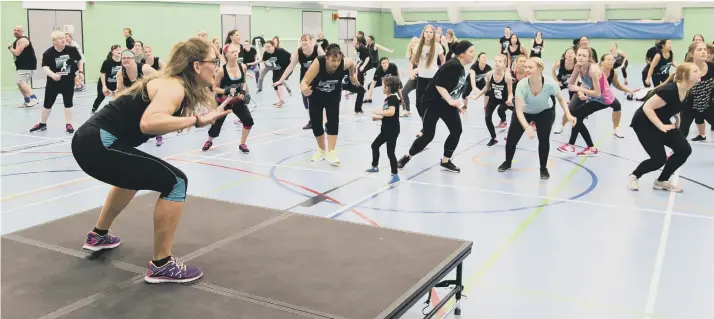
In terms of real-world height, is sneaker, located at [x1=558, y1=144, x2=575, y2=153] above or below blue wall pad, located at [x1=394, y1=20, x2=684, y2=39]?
below

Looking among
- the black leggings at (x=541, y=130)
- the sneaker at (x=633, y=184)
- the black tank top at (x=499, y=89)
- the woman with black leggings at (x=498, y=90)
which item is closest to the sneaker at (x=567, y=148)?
the woman with black leggings at (x=498, y=90)

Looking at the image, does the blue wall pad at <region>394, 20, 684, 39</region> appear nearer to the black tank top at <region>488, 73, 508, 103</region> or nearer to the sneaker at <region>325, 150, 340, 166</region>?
the black tank top at <region>488, 73, 508, 103</region>

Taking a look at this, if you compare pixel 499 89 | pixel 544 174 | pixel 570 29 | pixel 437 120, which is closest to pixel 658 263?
pixel 544 174

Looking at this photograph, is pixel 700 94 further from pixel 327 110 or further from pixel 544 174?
pixel 327 110

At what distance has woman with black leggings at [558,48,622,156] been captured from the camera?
876cm

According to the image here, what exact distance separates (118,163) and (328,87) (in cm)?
466

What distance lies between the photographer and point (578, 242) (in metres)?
5.18

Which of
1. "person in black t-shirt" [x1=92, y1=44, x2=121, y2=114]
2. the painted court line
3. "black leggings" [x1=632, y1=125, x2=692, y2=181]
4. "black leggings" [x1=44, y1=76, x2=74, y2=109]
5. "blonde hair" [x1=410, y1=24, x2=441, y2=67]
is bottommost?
the painted court line

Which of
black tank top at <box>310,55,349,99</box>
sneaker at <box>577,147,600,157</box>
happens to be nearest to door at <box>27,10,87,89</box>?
black tank top at <box>310,55,349,99</box>

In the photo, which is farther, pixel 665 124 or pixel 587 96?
pixel 587 96

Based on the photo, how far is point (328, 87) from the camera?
7824 millimetres

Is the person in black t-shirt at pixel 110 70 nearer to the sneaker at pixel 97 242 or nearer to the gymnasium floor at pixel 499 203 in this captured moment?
the gymnasium floor at pixel 499 203

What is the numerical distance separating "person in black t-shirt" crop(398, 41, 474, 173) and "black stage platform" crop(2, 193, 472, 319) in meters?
3.18

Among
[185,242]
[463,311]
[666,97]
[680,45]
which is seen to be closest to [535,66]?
[666,97]
